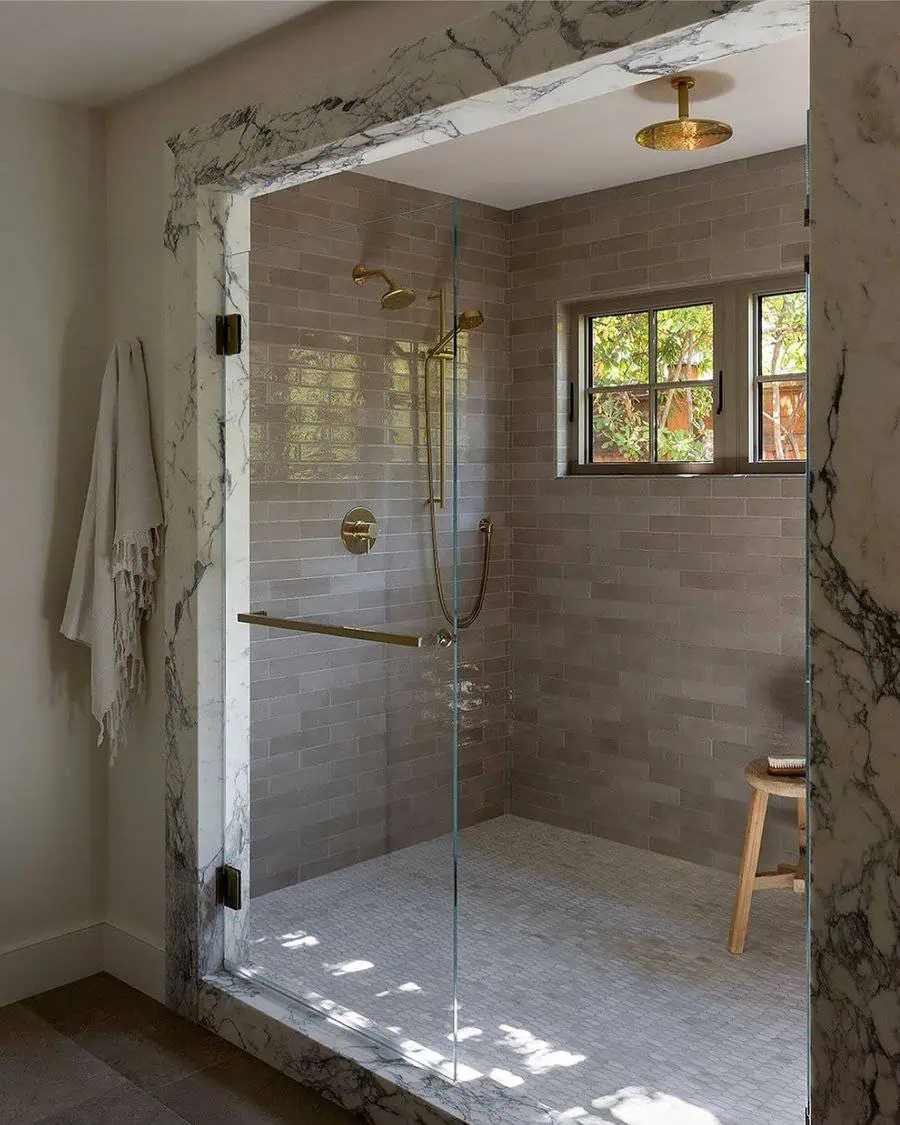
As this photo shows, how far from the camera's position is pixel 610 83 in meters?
2.00

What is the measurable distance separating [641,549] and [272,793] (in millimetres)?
1909

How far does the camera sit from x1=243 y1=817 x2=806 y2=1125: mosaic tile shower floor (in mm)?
2404

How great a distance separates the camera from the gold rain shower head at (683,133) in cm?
311

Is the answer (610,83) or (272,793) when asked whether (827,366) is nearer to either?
(610,83)

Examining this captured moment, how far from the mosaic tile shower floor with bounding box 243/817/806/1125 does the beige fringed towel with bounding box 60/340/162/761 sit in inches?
29.1

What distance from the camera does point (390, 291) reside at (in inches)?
92.7

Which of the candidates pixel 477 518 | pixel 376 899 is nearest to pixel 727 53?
pixel 376 899

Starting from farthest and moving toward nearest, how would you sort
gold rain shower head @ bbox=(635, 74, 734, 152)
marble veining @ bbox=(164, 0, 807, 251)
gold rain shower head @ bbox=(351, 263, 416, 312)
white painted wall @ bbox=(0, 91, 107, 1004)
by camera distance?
1. gold rain shower head @ bbox=(635, 74, 734, 152)
2. white painted wall @ bbox=(0, 91, 107, 1004)
3. gold rain shower head @ bbox=(351, 263, 416, 312)
4. marble veining @ bbox=(164, 0, 807, 251)

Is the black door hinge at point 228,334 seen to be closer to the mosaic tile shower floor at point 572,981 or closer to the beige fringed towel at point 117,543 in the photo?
the beige fringed towel at point 117,543

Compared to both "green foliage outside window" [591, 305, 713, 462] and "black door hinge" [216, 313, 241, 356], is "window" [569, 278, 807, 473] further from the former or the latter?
"black door hinge" [216, 313, 241, 356]

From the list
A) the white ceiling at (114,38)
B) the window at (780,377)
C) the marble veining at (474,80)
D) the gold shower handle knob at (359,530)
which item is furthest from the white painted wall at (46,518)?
the window at (780,377)

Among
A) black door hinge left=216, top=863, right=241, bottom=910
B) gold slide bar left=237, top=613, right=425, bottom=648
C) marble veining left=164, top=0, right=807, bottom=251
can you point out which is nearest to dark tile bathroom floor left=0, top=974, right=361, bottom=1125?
black door hinge left=216, top=863, right=241, bottom=910

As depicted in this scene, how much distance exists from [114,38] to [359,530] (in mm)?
1300

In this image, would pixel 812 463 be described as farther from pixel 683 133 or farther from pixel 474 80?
pixel 683 133
